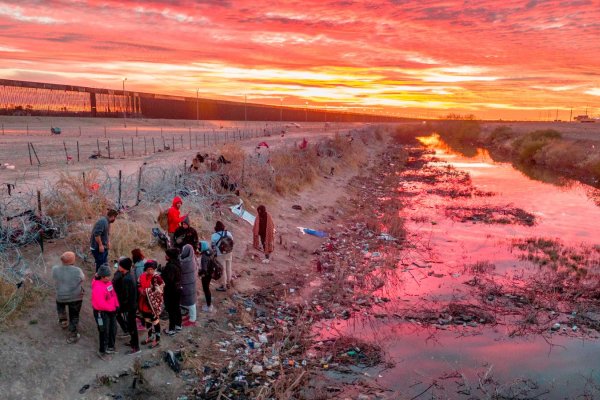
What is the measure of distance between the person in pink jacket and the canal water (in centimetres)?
398

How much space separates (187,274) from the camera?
7.97 m

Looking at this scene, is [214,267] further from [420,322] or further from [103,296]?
[420,322]

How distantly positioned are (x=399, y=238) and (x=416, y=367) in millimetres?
8422

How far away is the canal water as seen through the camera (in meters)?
7.80

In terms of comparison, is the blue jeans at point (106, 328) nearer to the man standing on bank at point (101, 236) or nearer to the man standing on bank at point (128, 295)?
the man standing on bank at point (128, 295)

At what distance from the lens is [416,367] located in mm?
8258

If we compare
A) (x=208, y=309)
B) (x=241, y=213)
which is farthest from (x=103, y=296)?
(x=241, y=213)

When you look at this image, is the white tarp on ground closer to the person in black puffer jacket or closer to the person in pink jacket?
the person in black puffer jacket

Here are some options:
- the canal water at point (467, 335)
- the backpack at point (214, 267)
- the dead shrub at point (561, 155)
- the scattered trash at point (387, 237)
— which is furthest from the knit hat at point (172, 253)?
the dead shrub at point (561, 155)

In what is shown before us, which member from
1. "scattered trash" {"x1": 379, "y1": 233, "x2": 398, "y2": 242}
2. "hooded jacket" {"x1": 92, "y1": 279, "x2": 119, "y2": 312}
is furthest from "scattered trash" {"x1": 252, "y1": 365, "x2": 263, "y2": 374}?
"scattered trash" {"x1": 379, "y1": 233, "x2": 398, "y2": 242}

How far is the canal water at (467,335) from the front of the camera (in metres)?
7.80

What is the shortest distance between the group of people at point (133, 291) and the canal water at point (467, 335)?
291 centimetres

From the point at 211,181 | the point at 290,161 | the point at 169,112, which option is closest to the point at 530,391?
the point at 211,181

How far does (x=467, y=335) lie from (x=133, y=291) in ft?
21.2
